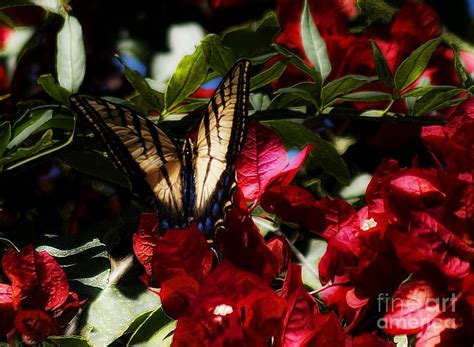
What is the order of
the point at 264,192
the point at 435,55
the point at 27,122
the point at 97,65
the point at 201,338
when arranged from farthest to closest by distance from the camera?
the point at 97,65 < the point at 435,55 < the point at 27,122 < the point at 264,192 < the point at 201,338

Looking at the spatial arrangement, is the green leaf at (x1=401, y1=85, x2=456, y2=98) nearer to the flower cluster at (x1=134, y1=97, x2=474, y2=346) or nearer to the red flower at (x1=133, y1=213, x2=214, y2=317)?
the flower cluster at (x1=134, y1=97, x2=474, y2=346)

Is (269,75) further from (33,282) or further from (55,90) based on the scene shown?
(33,282)

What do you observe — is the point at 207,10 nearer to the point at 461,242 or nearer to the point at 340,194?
the point at 340,194

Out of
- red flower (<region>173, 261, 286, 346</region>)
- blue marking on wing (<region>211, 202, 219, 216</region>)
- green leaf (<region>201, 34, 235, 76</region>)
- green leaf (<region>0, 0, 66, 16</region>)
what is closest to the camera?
red flower (<region>173, 261, 286, 346</region>)

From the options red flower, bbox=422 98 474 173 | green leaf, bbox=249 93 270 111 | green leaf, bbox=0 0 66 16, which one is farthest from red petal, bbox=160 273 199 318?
green leaf, bbox=0 0 66 16

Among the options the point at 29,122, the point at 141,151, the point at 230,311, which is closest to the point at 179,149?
the point at 141,151

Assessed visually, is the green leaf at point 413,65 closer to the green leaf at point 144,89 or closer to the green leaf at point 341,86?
the green leaf at point 341,86

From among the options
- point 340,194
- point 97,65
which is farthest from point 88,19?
point 340,194
